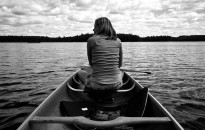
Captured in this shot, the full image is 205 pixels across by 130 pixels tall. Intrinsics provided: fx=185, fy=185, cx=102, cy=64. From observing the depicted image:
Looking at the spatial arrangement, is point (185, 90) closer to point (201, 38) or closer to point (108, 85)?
point (108, 85)

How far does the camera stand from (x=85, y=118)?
2.49m

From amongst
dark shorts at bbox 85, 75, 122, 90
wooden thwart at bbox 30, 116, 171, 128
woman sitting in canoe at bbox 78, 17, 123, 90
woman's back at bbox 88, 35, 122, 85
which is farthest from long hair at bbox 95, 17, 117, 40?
wooden thwart at bbox 30, 116, 171, 128

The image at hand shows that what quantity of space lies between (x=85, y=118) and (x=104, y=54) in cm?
155

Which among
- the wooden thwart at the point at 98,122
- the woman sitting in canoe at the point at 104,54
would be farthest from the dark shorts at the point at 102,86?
the wooden thwart at the point at 98,122

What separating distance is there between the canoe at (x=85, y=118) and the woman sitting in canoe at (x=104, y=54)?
55cm

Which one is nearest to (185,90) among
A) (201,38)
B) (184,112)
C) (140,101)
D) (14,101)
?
(184,112)

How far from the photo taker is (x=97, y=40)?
3.65m

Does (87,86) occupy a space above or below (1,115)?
above

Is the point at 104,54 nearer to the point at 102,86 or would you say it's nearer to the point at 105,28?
the point at 105,28

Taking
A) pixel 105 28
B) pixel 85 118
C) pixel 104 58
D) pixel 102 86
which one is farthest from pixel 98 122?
pixel 105 28

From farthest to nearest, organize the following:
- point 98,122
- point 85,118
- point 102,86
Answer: point 102,86, point 85,118, point 98,122

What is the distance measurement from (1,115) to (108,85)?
394 cm

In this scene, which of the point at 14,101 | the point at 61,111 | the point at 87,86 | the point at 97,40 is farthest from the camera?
the point at 14,101

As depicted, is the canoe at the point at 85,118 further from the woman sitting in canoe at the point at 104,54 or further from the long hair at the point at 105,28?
the long hair at the point at 105,28
